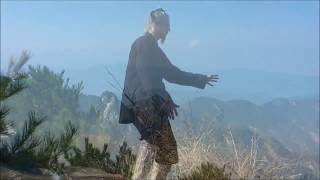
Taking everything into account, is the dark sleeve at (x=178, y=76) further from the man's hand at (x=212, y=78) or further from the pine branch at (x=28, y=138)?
the pine branch at (x=28, y=138)

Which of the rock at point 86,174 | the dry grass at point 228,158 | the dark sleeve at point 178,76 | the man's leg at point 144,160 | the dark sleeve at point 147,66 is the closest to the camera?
the dark sleeve at point 147,66

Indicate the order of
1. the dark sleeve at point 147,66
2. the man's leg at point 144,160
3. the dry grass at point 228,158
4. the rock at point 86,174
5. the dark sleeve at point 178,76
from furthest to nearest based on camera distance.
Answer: the dry grass at point 228,158
the rock at point 86,174
the man's leg at point 144,160
the dark sleeve at point 178,76
the dark sleeve at point 147,66

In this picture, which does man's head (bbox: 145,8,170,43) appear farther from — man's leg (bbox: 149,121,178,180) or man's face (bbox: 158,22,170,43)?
man's leg (bbox: 149,121,178,180)

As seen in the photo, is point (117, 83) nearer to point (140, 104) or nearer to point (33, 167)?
point (140, 104)

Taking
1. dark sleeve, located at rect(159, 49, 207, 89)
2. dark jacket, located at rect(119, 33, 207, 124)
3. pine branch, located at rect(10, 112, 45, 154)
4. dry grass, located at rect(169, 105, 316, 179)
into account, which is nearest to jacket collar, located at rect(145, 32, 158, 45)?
dark jacket, located at rect(119, 33, 207, 124)

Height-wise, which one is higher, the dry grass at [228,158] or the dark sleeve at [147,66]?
the dark sleeve at [147,66]

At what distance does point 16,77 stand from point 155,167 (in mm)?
2576

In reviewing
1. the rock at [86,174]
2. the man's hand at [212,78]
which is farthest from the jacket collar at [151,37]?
the rock at [86,174]

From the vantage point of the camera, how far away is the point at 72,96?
33.6 m

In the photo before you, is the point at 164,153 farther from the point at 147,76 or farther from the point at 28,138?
the point at 28,138

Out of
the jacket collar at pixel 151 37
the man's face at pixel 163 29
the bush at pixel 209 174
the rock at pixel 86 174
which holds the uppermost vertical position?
the man's face at pixel 163 29

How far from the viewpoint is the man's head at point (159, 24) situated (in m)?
6.41

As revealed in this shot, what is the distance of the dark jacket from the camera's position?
6.30 metres

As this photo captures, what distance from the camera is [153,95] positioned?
6426 mm
